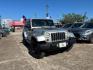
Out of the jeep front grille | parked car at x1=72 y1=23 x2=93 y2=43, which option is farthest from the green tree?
the jeep front grille

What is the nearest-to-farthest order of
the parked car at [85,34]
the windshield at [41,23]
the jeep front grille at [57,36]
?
the jeep front grille at [57,36], the windshield at [41,23], the parked car at [85,34]

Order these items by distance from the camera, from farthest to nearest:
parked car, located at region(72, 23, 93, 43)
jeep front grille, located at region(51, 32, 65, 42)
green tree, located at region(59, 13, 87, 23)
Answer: green tree, located at region(59, 13, 87, 23), parked car, located at region(72, 23, 93, 43), jeep front grille, located at region(51, 32, 65, 42)

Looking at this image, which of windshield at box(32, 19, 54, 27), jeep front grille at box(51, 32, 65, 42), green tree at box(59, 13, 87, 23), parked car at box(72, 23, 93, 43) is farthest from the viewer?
green tree at box(59, 13, 87, 23)

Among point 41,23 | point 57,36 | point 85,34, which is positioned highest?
point 41,23

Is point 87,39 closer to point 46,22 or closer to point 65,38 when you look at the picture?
point 46,22

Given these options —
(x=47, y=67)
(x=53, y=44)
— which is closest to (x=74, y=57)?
(x=53, y=44)

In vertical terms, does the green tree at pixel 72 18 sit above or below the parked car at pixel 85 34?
above

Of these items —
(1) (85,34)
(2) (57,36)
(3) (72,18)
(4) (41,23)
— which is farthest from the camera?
(3) (72,18)

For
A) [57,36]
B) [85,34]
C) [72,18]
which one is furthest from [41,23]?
[72,18]

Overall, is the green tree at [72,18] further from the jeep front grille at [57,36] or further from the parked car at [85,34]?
the jeep front grille at [57,36]

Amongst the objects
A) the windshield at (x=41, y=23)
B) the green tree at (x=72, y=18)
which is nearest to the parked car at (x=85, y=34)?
the windshield at (x=41, y=23)

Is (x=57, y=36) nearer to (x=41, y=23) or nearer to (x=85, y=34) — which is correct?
(x=41, y=23)

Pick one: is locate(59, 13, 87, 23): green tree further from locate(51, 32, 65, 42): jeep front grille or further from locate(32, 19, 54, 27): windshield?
locate(51, 32, 65, 42): jeep front grille

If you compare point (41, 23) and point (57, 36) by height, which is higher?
point (41, 23)
